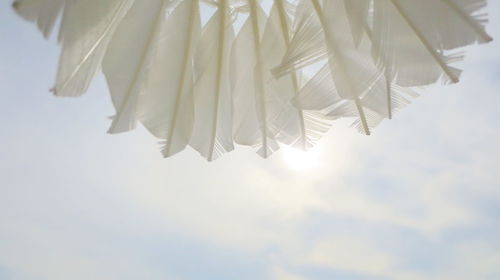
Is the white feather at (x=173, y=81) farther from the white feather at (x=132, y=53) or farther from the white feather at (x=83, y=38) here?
the white feather at (x=83, y=38)

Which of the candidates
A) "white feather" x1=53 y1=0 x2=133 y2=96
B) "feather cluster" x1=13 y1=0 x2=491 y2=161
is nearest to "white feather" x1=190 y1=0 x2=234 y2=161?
"feather cluster" x1=13 y1=0 x2=491 y2=161

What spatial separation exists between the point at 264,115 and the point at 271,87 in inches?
7.3

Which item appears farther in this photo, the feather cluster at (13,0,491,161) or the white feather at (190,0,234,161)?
the white feather at (190,0,234,161)

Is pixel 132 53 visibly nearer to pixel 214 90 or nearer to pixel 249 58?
pixel 214 90

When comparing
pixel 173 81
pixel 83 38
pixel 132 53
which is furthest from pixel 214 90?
pixel 83 38

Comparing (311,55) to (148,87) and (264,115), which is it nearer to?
(264,115)

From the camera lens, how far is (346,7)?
2.79m

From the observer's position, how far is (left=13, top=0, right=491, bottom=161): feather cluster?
2.77 metres

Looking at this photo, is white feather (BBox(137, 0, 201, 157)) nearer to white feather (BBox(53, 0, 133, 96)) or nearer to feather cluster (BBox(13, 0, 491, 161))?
feather cluster (BBox(13, 0, 491, 161))

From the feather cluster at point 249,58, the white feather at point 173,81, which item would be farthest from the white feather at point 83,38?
the white feather at point 173,81

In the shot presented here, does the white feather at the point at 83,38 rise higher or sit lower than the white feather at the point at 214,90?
higher

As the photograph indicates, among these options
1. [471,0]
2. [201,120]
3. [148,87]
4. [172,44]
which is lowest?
[201,120]

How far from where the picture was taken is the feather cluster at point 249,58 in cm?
277

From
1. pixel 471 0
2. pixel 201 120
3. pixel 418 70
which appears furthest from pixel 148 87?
pixel 471 0
